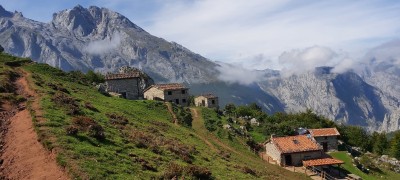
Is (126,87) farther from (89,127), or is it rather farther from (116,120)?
(89,127)

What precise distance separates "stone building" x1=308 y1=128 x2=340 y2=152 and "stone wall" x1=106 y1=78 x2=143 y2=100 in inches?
1823

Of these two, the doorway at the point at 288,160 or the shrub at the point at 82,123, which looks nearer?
the shrub at the point at 82,123

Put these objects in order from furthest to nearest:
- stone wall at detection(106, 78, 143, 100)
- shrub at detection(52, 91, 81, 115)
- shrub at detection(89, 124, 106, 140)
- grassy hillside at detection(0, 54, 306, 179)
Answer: stone wall at detection(106, 78, 143, 100) < shrub at detection(52, 91, 81, 115) < shrub at detection(89, 124, 106, 140) < grassy hillside at detection(0, 54, 306, 179)

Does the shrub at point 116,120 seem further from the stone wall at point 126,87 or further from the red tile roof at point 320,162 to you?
the stone wall at point 126,87

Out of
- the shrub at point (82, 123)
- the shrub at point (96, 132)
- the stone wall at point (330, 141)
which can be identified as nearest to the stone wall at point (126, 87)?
the stone wall at point (330, 141)

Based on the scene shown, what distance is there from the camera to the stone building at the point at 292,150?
75.1 meters

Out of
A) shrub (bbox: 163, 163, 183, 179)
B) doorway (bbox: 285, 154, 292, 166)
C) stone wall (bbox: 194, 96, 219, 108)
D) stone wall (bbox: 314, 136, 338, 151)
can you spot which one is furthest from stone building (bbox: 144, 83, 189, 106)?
shrub (bbox: 163, 163, 183, 179)

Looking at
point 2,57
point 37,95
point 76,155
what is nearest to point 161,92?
point 2,57

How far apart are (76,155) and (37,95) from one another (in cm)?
2338

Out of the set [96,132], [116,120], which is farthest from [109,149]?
[116,120]

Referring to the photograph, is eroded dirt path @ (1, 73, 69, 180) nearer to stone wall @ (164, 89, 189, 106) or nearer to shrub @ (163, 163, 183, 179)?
shrub @ (163, 163, 183, 179)

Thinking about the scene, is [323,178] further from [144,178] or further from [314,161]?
[144,178]

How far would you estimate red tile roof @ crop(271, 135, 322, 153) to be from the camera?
7562 cm

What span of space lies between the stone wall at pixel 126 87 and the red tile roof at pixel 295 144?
44.6 metres
